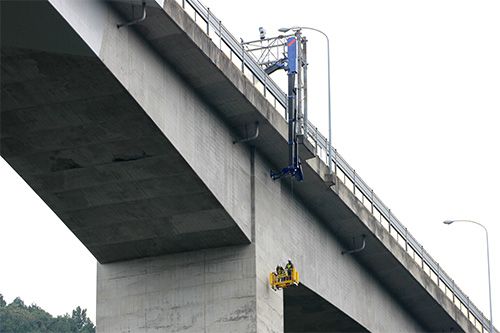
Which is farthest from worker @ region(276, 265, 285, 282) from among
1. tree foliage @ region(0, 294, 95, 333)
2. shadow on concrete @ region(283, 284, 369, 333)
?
tree foliage @ region(0, 294, 95, 333)

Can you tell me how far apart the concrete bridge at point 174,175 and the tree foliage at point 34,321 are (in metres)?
79.8

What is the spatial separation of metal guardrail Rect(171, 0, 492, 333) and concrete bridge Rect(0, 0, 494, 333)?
4.4 inches

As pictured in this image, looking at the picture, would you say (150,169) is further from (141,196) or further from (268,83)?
(268,83)

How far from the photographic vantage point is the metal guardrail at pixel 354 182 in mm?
45866

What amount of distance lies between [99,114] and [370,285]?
66.6ft

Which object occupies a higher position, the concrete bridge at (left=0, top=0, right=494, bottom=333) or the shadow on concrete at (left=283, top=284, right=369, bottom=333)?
the concrete bridge at (left=0, top=0, right=494, bottom=333)

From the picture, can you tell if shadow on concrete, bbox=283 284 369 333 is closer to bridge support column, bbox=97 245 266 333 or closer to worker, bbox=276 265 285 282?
worker, bbox=276 265 285 282

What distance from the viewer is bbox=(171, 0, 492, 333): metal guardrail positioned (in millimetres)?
45866

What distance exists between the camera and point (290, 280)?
48.9 m

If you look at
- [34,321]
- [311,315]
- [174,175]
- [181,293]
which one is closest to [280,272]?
[181,293]

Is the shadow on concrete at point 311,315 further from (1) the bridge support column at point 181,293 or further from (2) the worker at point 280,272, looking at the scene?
(1) the bridge support column at point 181,293

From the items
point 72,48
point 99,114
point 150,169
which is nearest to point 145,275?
point 150,169

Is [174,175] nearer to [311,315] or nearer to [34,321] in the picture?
[311,315]

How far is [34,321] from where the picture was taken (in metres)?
136
